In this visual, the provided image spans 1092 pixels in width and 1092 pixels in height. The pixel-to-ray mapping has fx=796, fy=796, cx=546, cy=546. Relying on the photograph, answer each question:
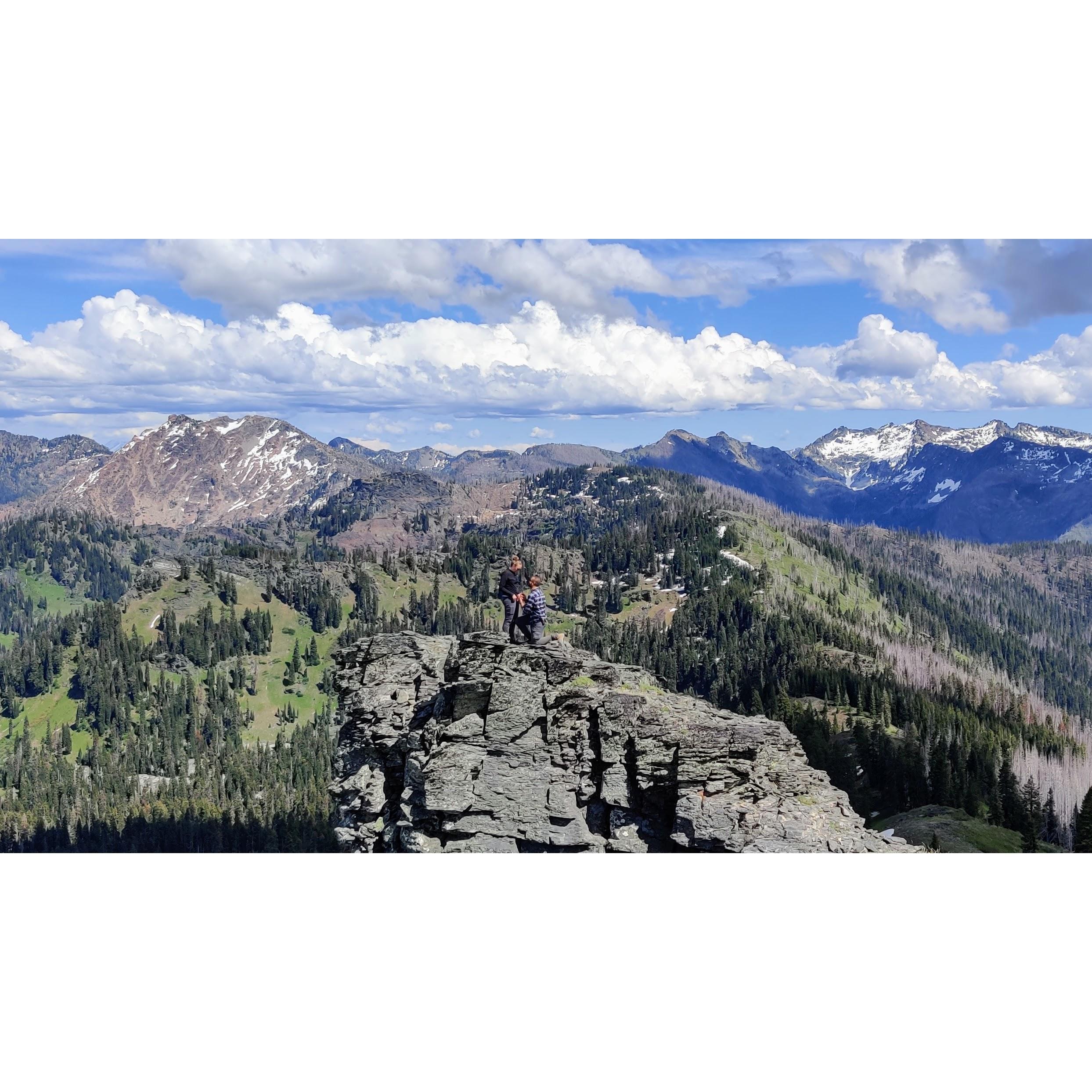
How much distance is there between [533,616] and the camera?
56500mm

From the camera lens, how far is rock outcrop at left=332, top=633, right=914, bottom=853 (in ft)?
169

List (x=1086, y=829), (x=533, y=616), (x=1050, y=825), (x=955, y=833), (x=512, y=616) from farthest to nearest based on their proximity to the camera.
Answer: (x=1050, y=825), (x=955, y=833), (x=1086, y=829), (x=512, y=616), (x=533, y=616)

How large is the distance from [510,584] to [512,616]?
6.15 meters

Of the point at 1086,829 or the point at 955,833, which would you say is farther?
the point at 955,833

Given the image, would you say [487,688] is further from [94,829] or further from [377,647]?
[94,829]

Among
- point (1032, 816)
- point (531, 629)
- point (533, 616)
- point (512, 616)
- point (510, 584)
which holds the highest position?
point (510, 584)

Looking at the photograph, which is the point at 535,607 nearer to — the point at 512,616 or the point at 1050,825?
the point at 512,616

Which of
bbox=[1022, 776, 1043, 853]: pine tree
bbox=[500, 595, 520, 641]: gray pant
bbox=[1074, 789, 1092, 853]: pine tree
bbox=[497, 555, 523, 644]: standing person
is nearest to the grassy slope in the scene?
bbox=[1022, 776, 1043, 853]: pine tree

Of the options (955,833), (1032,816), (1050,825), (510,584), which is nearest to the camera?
(510,584)

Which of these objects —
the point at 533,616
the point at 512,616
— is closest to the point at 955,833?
the point at 533,616

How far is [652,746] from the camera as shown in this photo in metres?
54.7

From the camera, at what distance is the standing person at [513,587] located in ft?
168

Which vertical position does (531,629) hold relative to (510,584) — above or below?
below

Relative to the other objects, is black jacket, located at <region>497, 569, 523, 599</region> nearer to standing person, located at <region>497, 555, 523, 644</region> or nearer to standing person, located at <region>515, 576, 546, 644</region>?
standing person, located at <region>497, 555, 523, 644</region>
